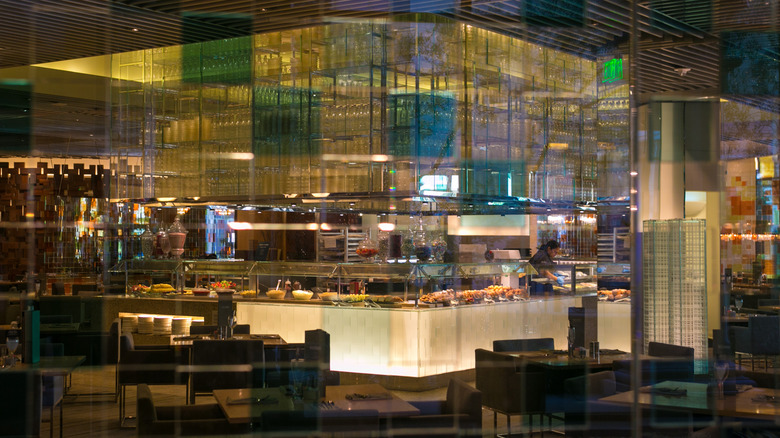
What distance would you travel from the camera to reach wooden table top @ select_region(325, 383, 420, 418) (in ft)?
14.1

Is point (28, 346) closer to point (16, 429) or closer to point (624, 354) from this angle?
point (16, 429)

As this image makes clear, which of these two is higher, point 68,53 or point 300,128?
point 68,53

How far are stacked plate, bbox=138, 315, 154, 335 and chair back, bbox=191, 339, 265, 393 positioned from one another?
325cm

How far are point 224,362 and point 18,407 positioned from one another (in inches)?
68.1

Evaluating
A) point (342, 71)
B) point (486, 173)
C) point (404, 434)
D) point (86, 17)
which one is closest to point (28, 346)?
point (404, 434)

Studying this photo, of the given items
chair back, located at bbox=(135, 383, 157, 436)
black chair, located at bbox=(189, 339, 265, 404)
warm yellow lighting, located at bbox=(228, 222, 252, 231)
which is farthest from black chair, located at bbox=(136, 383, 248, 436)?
warm yellow lighting, located at bbox=(228, 222, 252, 231)

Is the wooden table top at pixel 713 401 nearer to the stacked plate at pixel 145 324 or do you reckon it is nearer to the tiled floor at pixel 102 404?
the tiled floor at pixel 102 404

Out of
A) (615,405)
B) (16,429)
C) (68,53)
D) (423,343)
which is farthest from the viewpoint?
(68,53)

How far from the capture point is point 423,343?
284 inches

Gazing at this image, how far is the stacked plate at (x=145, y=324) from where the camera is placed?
30.1 ft

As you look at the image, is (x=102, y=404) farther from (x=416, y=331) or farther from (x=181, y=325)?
(x=416, y=331)

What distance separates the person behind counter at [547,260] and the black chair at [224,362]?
3279 millimetres

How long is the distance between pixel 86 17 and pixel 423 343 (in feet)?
13.6

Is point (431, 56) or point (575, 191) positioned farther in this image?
point (575, 191)
